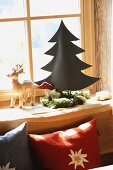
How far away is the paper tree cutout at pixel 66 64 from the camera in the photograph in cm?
212

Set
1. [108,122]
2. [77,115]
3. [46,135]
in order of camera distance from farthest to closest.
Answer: [108,122] < [77,115] < [46,135]

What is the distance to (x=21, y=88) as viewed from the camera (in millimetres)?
2055

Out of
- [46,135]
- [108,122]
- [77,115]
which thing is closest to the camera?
[46,135]

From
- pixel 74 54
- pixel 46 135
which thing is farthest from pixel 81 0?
pixel 46 135

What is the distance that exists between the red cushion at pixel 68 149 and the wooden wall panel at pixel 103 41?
1.57 feet

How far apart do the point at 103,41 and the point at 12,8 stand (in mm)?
692

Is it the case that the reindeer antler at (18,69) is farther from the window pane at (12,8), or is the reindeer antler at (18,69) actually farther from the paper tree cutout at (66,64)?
the window pane at (12,8)

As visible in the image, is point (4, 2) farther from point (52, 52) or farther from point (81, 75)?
point (81, 75)

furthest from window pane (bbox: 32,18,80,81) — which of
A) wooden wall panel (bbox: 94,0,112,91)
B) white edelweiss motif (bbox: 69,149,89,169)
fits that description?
white edelweiss motif (bbox: 69,149,89,169)

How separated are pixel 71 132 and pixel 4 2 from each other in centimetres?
98

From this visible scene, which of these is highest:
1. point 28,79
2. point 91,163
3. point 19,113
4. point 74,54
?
point 74,54

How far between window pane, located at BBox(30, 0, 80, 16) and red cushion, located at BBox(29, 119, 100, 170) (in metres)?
0.86

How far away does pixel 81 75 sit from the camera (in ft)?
6.99

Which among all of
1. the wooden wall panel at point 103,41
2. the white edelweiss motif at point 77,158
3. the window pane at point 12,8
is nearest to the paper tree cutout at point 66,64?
the wooden wall panel at point 103,41
